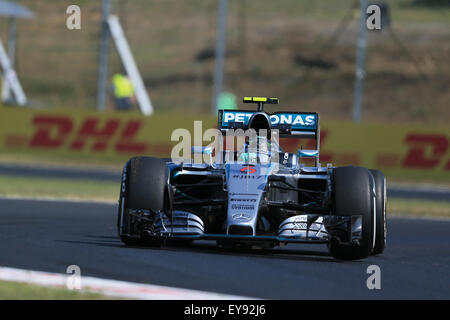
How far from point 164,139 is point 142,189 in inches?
716

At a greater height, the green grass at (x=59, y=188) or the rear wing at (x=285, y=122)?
the rear wing at (x=285, y=122)

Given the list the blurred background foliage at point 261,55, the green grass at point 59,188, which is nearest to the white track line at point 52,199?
the green grass at point 59,188

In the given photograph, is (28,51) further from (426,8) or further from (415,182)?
(415,182)

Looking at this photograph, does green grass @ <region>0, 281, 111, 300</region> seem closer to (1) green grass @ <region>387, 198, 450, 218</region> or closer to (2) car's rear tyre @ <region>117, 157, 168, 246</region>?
(2) car's rear tyre @ <region>117, 157, 168, 246</region>

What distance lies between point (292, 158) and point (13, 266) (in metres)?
4.16

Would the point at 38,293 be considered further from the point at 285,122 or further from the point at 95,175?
the point at 95,175

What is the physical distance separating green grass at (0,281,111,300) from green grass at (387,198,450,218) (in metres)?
12.2

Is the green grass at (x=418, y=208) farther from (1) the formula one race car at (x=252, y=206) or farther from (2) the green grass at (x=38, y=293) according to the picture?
(2) the green grass at (x=38, y=293)

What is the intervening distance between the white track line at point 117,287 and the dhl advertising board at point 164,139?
1827 cm

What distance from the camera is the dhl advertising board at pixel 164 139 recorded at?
28000mm

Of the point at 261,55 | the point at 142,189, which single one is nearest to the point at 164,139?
the point at 142,189

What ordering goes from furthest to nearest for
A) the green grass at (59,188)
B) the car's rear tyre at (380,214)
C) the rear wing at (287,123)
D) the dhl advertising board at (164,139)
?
the dhl advertising board at (164,139)
the green grass at (59,188)
the rear wing at (287,123)
the car's rear tyre at (380,214)
